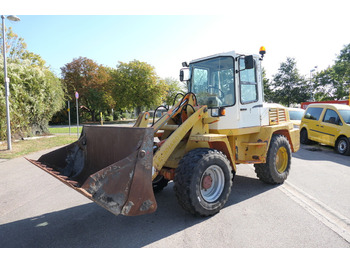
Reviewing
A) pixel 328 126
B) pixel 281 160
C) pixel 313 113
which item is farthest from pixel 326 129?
pixel 281 160

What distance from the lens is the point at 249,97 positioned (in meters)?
5.21

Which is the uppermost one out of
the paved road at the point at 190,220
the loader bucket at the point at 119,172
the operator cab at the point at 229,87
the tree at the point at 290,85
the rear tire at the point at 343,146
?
the tree at the point at 290,85

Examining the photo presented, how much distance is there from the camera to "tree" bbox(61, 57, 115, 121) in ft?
130

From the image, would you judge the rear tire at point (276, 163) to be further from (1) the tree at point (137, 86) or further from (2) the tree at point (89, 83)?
(2) the tree at point (89, 83)

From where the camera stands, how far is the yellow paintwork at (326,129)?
10055mm

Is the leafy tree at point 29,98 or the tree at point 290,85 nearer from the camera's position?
the leafy tree at point 29,98

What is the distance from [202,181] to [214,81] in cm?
227

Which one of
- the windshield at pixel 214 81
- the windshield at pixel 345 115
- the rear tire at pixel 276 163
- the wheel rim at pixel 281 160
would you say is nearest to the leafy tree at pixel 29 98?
the windshield at pixel 214 81

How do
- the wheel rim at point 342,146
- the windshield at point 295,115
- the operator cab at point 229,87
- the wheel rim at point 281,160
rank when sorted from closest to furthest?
1. the operator cab at point 229,87
2. the wheel rim at point 281,160
3. the wheel rim at point 342,146
4. the windshield at point 295,115

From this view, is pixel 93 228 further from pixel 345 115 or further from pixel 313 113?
pixel 313 113

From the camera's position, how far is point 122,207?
3088 millimetres

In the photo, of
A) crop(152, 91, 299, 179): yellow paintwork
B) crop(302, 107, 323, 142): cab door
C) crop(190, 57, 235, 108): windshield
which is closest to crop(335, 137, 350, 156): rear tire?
crop(302, 107, 323, 142): cab door

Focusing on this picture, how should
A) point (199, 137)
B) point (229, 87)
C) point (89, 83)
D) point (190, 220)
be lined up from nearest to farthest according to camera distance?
point (190, 220) → point (199, 137) → point (229, 87) → point (89, 83)

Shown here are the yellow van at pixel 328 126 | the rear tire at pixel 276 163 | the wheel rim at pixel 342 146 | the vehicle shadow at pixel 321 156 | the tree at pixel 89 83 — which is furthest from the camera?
the tree at pixel 89 83
